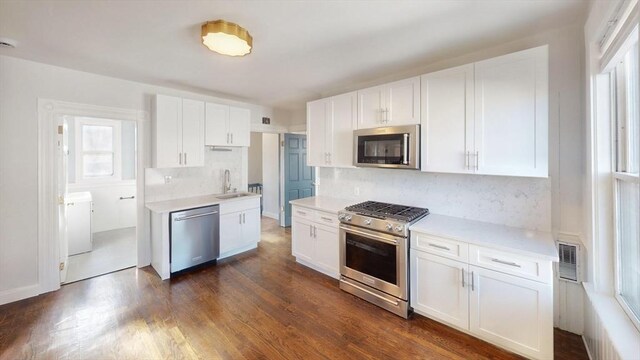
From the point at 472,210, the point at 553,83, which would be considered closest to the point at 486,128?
the point at 553,83

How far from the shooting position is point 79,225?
4.04 metres

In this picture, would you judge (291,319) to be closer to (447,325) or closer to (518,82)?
(447,325)

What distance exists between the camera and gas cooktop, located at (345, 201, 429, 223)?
252cm

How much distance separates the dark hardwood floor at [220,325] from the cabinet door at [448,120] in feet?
5.02

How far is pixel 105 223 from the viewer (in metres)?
5.18

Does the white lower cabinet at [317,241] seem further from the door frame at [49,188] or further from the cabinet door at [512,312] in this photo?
the door frame at [49,188]

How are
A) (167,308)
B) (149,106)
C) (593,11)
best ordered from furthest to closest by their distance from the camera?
1. (149,106)
2. (167,308)
3. (593,11)

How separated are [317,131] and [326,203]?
103cm

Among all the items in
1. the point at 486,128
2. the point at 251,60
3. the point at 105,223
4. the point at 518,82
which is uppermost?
the point at 251,60

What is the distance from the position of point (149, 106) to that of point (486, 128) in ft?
13.6

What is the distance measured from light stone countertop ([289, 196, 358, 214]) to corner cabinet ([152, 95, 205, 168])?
5.68 feet

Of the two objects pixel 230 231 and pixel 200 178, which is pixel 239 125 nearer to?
pixel 200 178

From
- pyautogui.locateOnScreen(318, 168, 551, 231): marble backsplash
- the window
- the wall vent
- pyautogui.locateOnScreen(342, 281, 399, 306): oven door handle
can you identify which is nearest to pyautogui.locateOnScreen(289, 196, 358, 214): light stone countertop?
pyautogui.locateOnScreen(318, 168, 551, 231): marble backsplash

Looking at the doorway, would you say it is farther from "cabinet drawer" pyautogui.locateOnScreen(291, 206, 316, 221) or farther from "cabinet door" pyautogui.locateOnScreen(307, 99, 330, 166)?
"cabinet door" pyautogui.locateOnScreen(307, 99, 330, 166)
